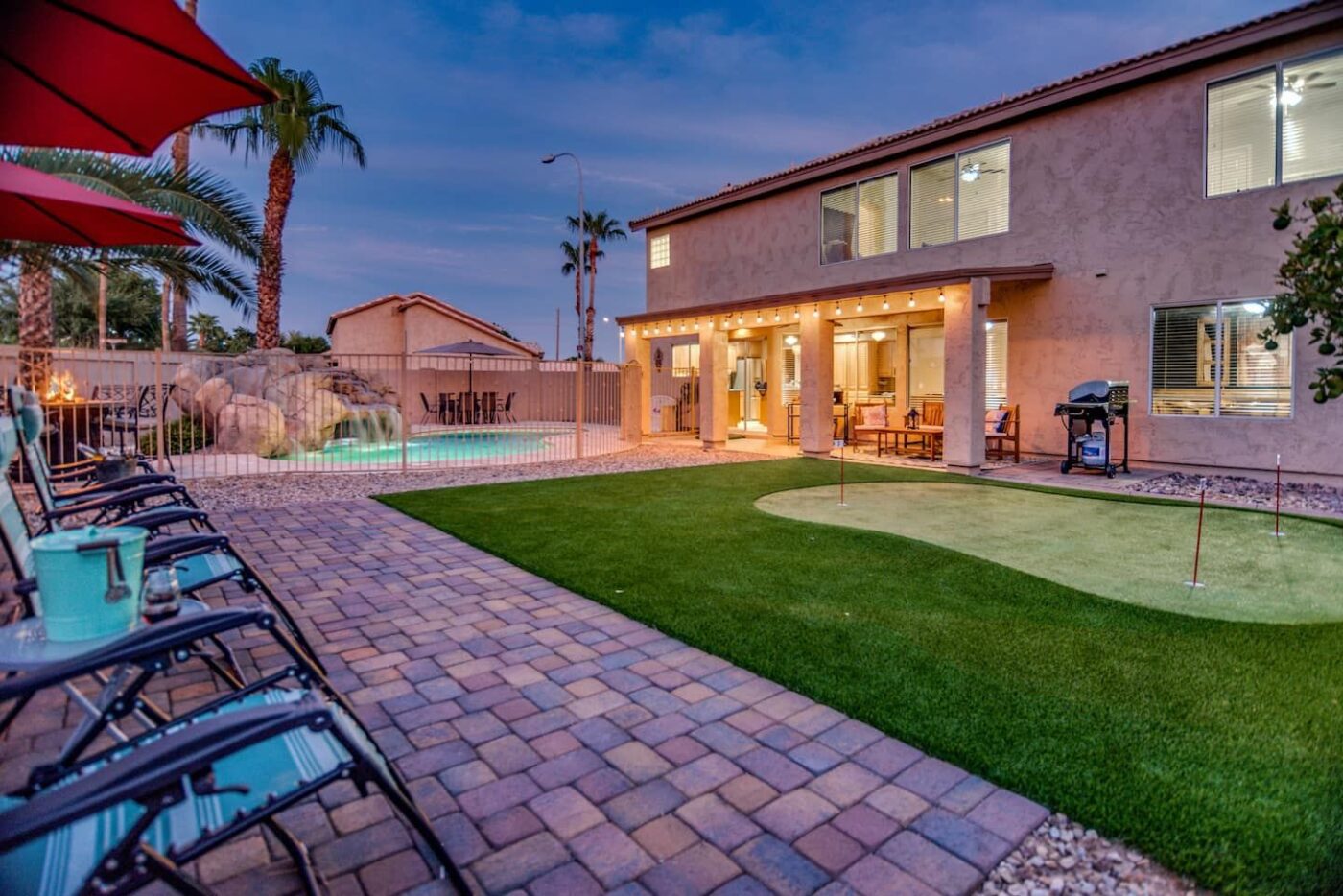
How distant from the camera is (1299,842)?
2.23m

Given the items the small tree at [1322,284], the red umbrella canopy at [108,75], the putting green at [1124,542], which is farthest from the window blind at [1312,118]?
the red umbrella canopy at [108,75]

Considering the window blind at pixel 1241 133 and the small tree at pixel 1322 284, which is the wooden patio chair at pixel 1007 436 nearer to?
the window blind at pixel 1241 133

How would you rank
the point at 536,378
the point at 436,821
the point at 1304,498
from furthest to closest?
1. the point at 536,378
2. the point at 1304,498
3. the point at 436,821

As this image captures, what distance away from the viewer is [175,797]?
4.32ft

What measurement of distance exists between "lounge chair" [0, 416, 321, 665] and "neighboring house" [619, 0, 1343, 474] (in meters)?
10.2

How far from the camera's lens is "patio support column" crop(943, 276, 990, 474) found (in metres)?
11.0

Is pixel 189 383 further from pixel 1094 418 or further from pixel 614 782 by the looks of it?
pixel 1094 418

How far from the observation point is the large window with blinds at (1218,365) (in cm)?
998

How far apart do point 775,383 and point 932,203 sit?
17.8ft

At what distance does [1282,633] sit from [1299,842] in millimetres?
2387

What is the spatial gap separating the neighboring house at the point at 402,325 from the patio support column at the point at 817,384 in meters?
13.7

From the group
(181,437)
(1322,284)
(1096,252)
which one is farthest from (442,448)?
(1322,284)

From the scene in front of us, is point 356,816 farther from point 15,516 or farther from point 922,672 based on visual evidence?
point 922,672

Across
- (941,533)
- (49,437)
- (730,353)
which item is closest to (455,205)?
(730,353)
